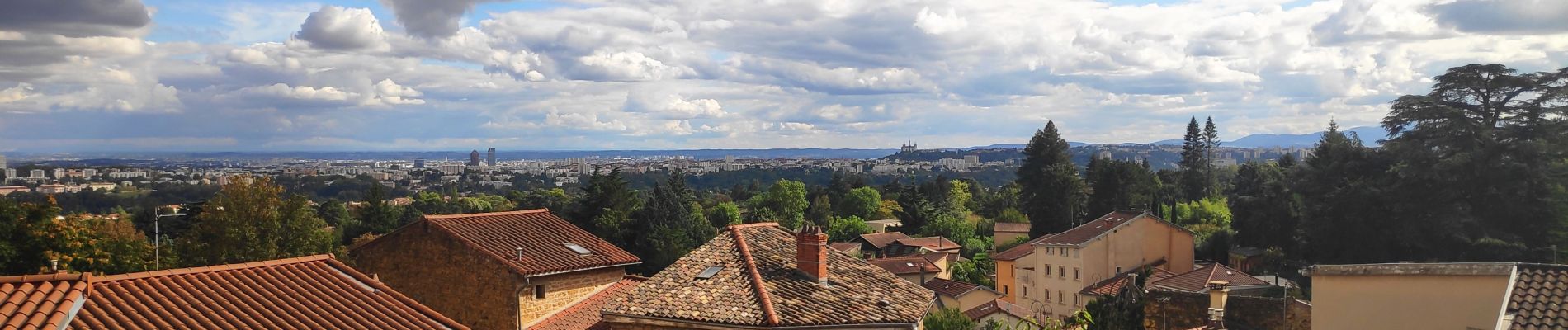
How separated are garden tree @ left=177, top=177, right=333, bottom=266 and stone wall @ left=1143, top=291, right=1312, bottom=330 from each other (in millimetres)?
19741

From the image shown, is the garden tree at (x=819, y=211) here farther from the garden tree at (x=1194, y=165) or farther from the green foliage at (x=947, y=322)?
the green foliage at (x=947, y=322)

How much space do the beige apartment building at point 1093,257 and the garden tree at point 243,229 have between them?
31204 millimetres

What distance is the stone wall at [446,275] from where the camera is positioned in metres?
18.1

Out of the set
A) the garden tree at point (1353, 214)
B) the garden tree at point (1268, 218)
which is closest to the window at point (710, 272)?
the garden tree at point (1353, 214)

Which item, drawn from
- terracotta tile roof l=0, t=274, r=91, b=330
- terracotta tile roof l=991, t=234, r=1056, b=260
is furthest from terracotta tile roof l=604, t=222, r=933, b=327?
terracotta tile roof l=991, t=234, r=1056, b=260

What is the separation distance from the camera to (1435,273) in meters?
10.6

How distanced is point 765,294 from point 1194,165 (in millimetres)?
86812

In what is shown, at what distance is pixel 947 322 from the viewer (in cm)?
2803

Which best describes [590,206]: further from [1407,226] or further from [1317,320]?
[1317,320]

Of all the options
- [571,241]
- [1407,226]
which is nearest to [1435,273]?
[571,241]

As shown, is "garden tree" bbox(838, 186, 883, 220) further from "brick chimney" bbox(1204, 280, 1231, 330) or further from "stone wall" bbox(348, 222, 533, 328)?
"stone wall" bbox(348, 222, 533, 328)

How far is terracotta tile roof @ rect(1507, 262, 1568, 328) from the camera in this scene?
372 inches

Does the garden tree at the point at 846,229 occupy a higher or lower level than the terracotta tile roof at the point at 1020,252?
lower

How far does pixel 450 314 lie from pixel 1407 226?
3389 centimetres
